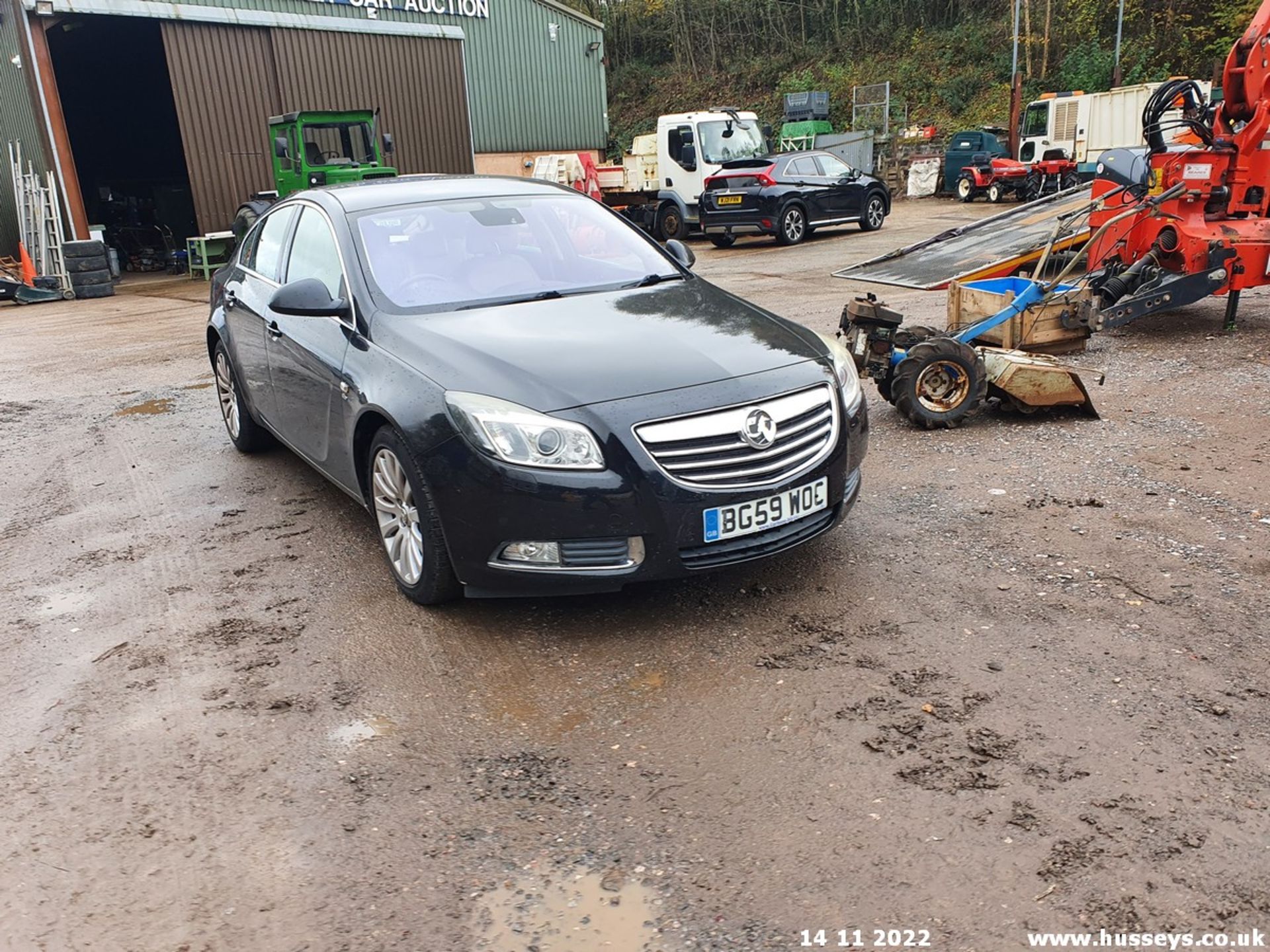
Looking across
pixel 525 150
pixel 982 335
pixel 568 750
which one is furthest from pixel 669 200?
pixel 568 750

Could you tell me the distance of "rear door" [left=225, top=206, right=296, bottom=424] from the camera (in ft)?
17.5

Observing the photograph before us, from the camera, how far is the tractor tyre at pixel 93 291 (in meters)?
17.4

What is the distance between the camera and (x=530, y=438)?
3.44 m

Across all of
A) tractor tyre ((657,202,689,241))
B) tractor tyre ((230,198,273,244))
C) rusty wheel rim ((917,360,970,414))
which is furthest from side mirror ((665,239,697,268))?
tractor tyre ((657,202,689,241))

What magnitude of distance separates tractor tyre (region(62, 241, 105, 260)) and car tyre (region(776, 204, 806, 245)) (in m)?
12.0

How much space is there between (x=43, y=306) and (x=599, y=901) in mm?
17623

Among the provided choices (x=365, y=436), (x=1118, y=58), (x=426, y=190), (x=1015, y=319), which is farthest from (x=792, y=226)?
(x=1118, y=58)

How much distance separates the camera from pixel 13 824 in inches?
110

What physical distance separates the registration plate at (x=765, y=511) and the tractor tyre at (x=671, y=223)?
17.3 meters

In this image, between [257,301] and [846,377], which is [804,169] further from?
[846,377]

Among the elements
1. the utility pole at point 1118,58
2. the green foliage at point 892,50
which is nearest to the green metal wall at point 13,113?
the green foliage at point 892,50

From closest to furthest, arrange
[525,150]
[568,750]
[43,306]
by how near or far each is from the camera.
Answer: [568,750], [43,306], [525,150]

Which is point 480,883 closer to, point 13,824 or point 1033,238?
point 13,824

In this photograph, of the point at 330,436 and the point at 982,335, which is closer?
the point at 330,436
